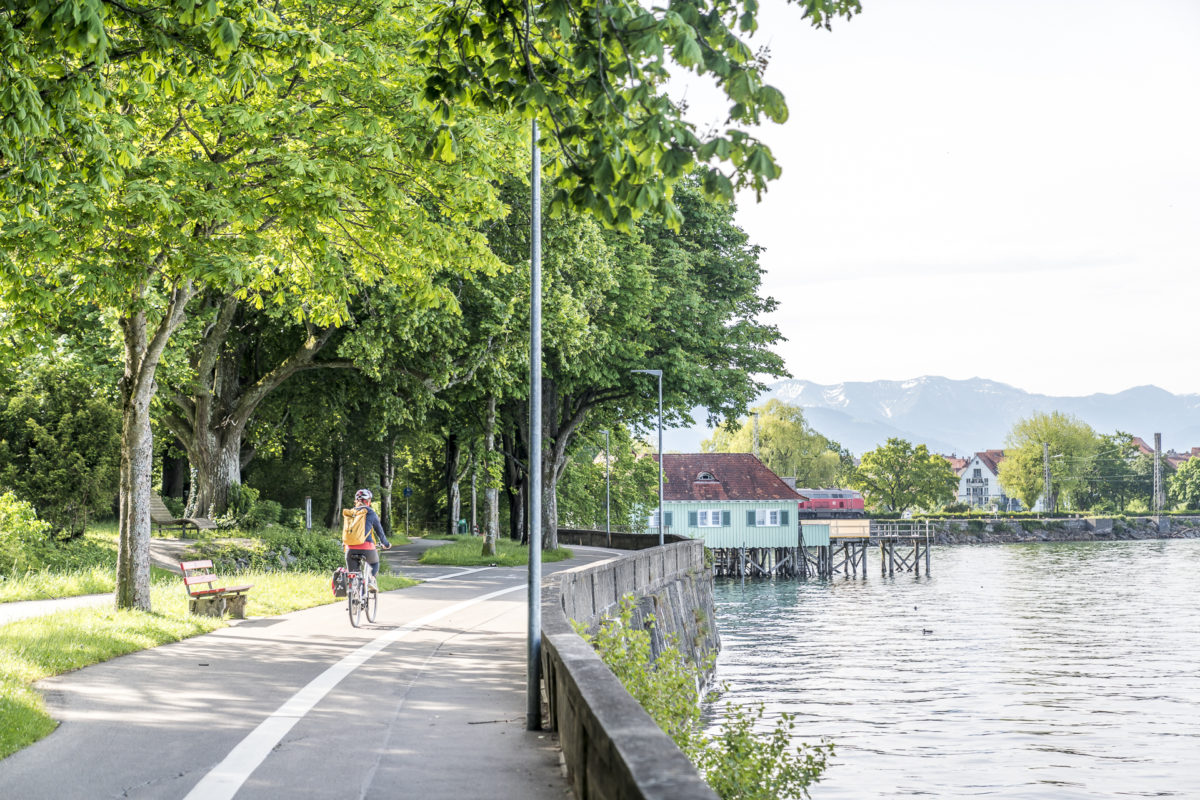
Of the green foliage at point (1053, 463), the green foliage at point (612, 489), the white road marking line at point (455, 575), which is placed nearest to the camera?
the white road marking line at point (455, 575)

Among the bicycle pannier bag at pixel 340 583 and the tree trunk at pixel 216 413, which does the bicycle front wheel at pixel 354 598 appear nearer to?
the bicycle pannier bag at pixel 340 583

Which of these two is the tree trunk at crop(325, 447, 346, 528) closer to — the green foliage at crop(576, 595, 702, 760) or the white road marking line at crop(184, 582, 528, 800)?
the white road marking line at crop(184, 582, 528, 800)

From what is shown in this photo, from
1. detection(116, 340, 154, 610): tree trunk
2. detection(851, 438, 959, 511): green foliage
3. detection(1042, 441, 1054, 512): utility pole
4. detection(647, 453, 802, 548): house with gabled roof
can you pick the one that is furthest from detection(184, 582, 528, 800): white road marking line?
detection(1042, 441, 1054, 512): utility pole

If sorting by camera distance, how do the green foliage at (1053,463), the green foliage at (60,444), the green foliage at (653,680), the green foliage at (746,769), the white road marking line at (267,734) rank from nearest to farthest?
the white road marking line at (267,734) → the green foliage at (746,769) → the green foliage at (653,680) → the green foliage at (60,444) → the green foliage at (1053,463)

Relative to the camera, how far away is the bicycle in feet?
54.3

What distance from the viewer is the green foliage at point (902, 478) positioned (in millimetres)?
139375

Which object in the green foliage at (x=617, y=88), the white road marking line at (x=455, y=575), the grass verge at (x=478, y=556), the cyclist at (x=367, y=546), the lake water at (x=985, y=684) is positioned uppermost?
the green foliage at (x=617, y=88)

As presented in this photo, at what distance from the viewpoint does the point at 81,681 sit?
37.3 feet

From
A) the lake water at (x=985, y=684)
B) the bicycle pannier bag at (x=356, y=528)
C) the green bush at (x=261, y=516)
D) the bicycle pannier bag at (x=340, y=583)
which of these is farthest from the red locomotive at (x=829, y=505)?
the bicycle pannier bag at (x=340, y=583)

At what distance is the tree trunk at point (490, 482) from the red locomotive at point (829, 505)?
9507 centimetres

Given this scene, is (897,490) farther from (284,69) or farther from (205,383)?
(284,69)

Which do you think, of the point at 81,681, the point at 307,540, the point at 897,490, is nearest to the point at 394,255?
the point at 81,681

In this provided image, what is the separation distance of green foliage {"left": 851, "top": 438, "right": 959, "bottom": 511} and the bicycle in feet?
416

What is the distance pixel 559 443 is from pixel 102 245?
2722 centimetres
